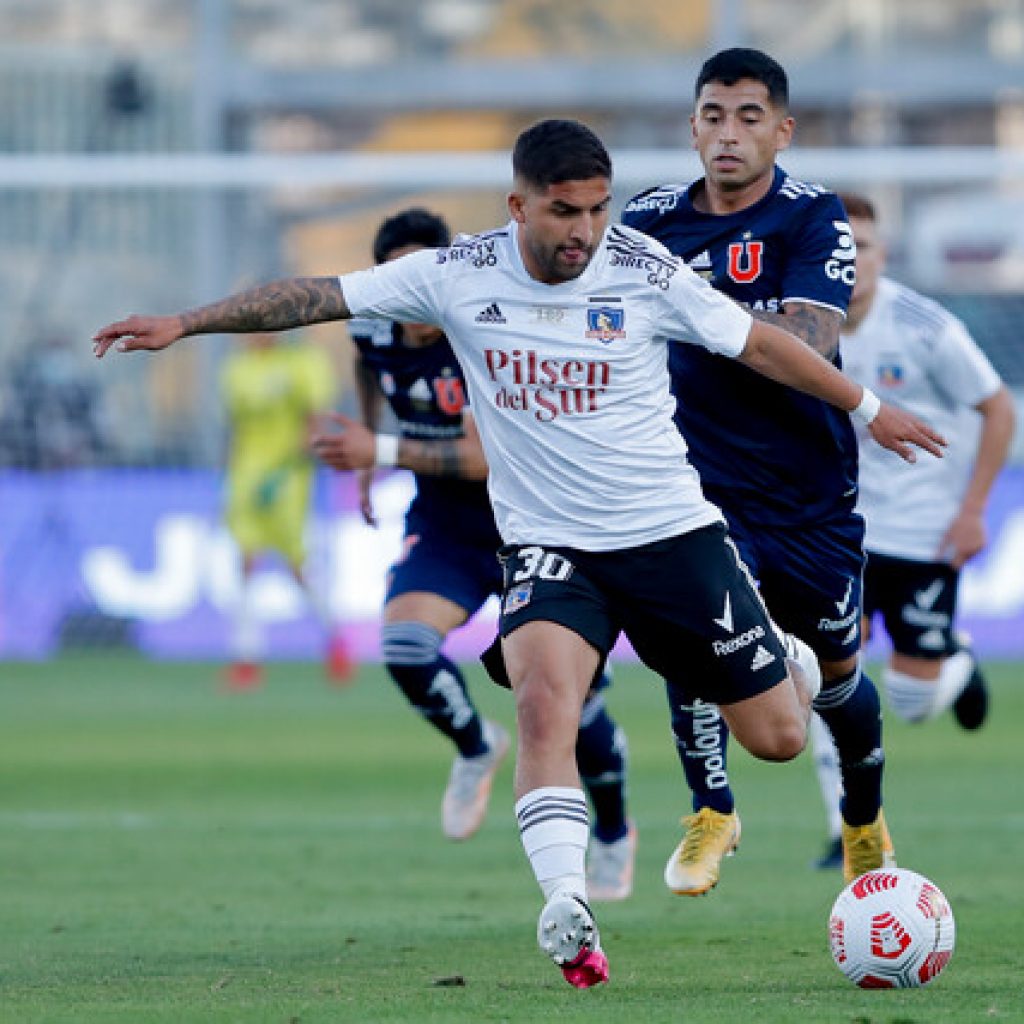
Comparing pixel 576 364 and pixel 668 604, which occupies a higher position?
pixel 576 364

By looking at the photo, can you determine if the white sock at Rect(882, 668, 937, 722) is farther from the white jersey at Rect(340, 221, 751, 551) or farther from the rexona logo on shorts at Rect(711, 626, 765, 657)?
the white jersey at Rect(340, 221, 751, 551)

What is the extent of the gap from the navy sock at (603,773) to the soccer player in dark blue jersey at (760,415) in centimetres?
121

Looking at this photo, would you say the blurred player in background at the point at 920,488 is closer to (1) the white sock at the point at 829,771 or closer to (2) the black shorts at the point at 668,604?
(1) the white sock at the point at 829,771

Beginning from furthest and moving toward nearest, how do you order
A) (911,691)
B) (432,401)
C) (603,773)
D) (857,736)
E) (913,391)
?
(911,691), (913,391), (432,401), (603,773), (857,736)

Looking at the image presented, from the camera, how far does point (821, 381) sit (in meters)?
6.88

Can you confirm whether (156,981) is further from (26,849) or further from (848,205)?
(848,205)

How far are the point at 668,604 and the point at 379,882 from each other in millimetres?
2958

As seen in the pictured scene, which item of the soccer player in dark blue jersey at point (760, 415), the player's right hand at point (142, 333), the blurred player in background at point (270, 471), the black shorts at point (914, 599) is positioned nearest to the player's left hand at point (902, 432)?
the soccer player in dark blue jersey at point (760, 415)

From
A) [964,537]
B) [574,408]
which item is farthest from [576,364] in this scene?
[964,537]

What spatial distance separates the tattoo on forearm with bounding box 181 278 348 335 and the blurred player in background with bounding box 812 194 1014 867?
350 cm

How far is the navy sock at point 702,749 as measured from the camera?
799 centimetres

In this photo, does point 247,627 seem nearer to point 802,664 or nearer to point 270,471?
point 270,471

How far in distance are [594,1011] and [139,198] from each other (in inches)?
700

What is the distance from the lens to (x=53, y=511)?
20.1 meters
